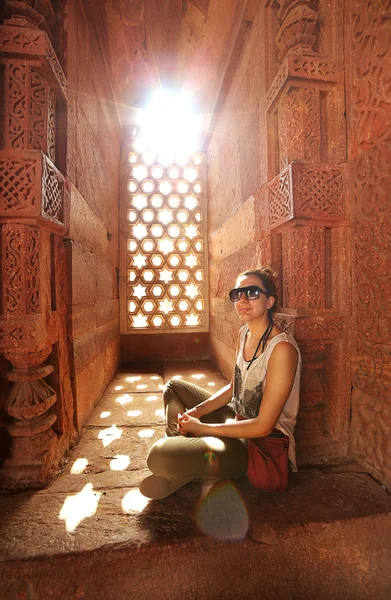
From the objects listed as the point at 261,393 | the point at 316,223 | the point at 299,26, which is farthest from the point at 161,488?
the point at 299,26

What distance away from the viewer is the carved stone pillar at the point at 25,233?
5.47 feet

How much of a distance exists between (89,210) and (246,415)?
2338 mm

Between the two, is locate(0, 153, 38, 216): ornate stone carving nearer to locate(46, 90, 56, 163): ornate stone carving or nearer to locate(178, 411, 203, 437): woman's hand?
→ locate(46, 90, 56, 163): ornate stone carving

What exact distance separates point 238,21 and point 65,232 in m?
2.58

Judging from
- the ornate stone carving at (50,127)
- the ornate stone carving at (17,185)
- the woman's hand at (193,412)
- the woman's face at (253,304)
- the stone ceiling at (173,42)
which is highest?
the stone ceiling at (173,42)

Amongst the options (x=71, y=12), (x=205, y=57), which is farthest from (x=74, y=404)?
(x=205, y=57)

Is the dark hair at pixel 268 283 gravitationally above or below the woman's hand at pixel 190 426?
above

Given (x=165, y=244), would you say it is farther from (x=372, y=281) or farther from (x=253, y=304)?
(x=372, y=281)

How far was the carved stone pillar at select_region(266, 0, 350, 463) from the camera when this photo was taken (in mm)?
1908

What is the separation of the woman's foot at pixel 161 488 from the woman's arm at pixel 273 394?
349mm

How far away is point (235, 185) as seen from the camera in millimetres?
3293

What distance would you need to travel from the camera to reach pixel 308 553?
1366 mm

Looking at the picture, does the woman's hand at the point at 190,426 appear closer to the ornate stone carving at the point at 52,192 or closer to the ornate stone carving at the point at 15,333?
the ornate stone carving at the point at 15,333

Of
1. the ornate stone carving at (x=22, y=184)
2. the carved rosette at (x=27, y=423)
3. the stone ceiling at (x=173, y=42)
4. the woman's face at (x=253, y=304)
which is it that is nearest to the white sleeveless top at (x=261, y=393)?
the woman's face at (x=253, y=304)
